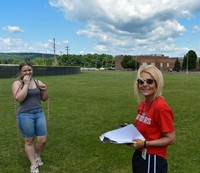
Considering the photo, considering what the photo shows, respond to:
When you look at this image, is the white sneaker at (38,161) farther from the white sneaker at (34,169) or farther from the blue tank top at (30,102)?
the blue tank top at (30,102)

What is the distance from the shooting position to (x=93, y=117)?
423 inches

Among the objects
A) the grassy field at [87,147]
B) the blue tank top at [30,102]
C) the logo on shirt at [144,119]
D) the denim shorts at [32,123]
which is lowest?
the grassy field at [87,147]

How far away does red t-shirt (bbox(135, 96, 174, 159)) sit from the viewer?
2.77m

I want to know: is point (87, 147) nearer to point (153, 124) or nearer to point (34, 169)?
point (34, 169)

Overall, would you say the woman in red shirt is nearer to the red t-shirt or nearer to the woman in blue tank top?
the red t-shirt

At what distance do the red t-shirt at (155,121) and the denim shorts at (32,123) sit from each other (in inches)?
105

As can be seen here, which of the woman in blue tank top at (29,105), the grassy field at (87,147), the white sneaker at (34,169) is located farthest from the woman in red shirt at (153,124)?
the white sneaker at (34,169)

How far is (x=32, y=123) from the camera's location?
5246 mm

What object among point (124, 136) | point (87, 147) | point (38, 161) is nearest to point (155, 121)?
point (124, 136)

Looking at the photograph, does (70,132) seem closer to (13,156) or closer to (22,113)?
(13,156)

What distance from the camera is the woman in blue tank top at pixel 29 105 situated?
16.6 ft

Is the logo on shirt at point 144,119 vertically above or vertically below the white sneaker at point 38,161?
above

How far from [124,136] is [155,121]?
0.31 m

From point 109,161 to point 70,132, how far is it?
2.63 metres
